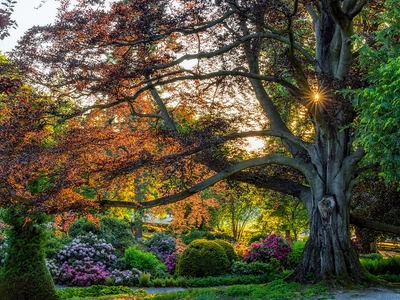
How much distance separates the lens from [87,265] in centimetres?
1477

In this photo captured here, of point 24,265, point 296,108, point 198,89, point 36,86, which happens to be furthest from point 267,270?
point 36,86

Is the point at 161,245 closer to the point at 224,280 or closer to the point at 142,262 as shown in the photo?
the point at 142,262

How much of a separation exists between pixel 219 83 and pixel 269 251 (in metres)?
7.26

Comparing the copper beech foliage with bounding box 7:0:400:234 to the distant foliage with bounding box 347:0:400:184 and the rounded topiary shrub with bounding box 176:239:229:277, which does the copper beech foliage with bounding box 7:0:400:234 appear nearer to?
the distant foliage with bounding box 347:0:400:184

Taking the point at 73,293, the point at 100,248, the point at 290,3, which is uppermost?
the point at 290,3

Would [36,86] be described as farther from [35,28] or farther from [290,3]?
[290,3]

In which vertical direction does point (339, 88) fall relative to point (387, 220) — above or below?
above

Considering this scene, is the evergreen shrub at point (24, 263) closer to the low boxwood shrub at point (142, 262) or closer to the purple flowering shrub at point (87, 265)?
the purple flowering shrub at point (87, 265)

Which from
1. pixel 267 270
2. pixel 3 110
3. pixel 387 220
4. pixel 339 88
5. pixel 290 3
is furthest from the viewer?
pixel 267 270

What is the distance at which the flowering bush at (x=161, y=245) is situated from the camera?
17.9 metres

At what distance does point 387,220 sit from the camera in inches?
480

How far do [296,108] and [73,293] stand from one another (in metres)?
7.46

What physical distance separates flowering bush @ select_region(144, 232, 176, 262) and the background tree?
786 cm

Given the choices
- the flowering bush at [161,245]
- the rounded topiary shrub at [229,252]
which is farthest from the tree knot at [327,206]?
the flowering bush at [161,245]
